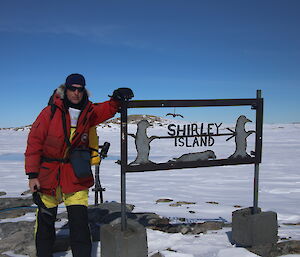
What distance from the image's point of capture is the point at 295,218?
5.12 metres

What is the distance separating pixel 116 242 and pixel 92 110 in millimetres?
1411

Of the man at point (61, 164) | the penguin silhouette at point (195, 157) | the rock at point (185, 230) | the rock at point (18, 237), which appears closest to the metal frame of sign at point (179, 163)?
the penguin silhouette at point (195, 157)

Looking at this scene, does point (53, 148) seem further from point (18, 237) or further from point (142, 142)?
point (18, 237)

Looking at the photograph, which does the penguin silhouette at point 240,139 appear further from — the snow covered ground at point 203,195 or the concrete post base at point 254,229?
the snow covered ground at point 203,195

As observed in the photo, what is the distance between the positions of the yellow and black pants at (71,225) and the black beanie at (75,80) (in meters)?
1.13

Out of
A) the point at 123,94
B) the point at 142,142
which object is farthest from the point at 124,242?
the point at 123,94

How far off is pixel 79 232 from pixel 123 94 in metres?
1.50

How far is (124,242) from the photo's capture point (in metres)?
3.03

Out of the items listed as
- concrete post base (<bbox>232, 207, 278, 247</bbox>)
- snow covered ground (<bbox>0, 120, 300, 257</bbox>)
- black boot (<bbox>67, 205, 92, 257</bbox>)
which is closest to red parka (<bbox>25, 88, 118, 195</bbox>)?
black boot (<bbox>67, 205, 92, 257</bbox>)

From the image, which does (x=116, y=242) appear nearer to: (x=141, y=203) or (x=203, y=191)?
(x=141, y=203)

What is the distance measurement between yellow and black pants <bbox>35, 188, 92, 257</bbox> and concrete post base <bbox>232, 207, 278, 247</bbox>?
188cm

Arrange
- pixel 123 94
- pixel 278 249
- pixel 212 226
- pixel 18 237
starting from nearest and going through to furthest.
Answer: pixel 123 94, pixel 278 249, pixel 18 237, pixel 212 226

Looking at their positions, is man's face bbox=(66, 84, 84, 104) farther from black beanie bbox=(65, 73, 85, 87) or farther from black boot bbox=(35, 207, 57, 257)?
black boot bbox=(35, 207, 57, 257)

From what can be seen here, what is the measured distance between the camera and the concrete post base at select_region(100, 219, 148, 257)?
119 inches
